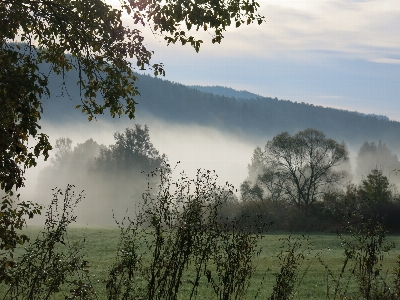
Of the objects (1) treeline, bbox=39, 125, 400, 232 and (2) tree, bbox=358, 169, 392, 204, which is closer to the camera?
(1) treeline, bbox=39, 125, 400, 232

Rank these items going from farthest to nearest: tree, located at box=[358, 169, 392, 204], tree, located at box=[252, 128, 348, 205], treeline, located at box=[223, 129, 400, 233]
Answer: tree, located at box=[252, 128, 348, 205]
tree, located at box=[358, 169, 392, 204]
treeline, located at box=[223, 129, 400, 233]

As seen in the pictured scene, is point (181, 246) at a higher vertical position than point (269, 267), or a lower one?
higher

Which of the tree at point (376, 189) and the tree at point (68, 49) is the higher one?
the tree at point (68, 49)

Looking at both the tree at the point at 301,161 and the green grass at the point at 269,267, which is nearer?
the green grass at the point at 269,267

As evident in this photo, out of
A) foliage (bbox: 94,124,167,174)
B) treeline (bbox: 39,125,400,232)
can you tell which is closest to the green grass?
treeline (bbox: 39,125,400,232)

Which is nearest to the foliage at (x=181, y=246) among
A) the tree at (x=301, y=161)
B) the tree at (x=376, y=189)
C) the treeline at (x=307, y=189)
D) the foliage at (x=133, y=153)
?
the treeline at (x=307, y=189)

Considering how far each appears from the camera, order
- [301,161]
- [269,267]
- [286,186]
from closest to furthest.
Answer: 1. [269,267]
2. [286,186]
3. [301,161]

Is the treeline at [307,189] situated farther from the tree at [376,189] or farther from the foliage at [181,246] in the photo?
the foliage at [181,246]

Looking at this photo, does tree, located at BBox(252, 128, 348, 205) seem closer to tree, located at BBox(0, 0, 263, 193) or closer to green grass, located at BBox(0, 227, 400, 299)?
green grass, located at BBox(0, 227, 400, 299)

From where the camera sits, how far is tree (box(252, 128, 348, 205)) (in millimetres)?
62250

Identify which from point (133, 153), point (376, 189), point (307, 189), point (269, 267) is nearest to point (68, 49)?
point (269, 267)

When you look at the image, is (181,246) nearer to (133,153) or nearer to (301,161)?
(301,161)

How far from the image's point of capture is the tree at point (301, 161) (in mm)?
62250

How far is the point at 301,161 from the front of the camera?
63.7 meters
